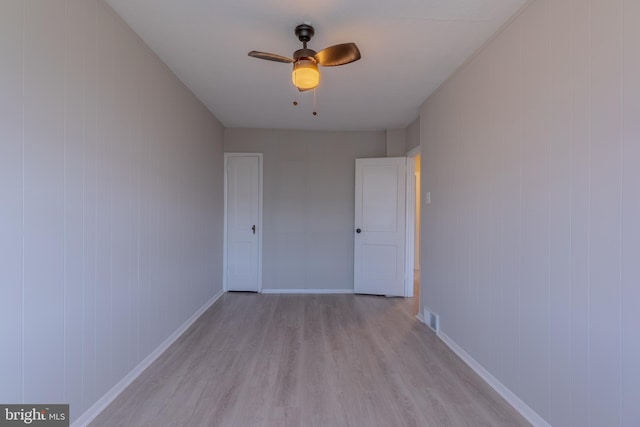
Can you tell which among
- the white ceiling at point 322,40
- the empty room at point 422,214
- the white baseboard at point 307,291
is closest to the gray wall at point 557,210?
the empty room at point 422,214

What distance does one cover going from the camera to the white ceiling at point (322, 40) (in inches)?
78.3

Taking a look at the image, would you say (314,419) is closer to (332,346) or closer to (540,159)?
(332,346)

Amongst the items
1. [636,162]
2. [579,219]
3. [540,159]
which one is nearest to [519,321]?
[579,219]

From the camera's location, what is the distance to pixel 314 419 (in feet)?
6.11

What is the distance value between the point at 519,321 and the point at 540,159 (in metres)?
1.02

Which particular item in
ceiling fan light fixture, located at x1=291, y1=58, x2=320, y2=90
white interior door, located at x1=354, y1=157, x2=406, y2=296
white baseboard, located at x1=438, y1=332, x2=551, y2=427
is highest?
ceiling fan light fixture, located at x1=291, y1=58, x2=320, y2=90

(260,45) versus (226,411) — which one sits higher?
(260,45)

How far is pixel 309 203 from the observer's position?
495 centimetres

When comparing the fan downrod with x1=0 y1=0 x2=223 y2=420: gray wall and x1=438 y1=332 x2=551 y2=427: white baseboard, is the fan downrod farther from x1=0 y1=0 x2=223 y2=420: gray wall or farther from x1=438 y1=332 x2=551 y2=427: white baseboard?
x1=438 y1=332 x2=551 y2=427: white baseboard

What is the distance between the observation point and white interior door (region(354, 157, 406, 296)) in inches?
183

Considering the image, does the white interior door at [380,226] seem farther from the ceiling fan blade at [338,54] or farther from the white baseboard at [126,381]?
the ceiling fan blade at [338,54]

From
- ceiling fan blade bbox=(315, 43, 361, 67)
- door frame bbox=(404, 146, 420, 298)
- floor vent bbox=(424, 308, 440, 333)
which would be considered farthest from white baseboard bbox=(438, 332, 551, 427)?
ceiling fan blade bbox=(315, 43, 361, 67)

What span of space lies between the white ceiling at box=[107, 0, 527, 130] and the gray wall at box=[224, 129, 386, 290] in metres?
1.26

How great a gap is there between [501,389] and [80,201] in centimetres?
292
